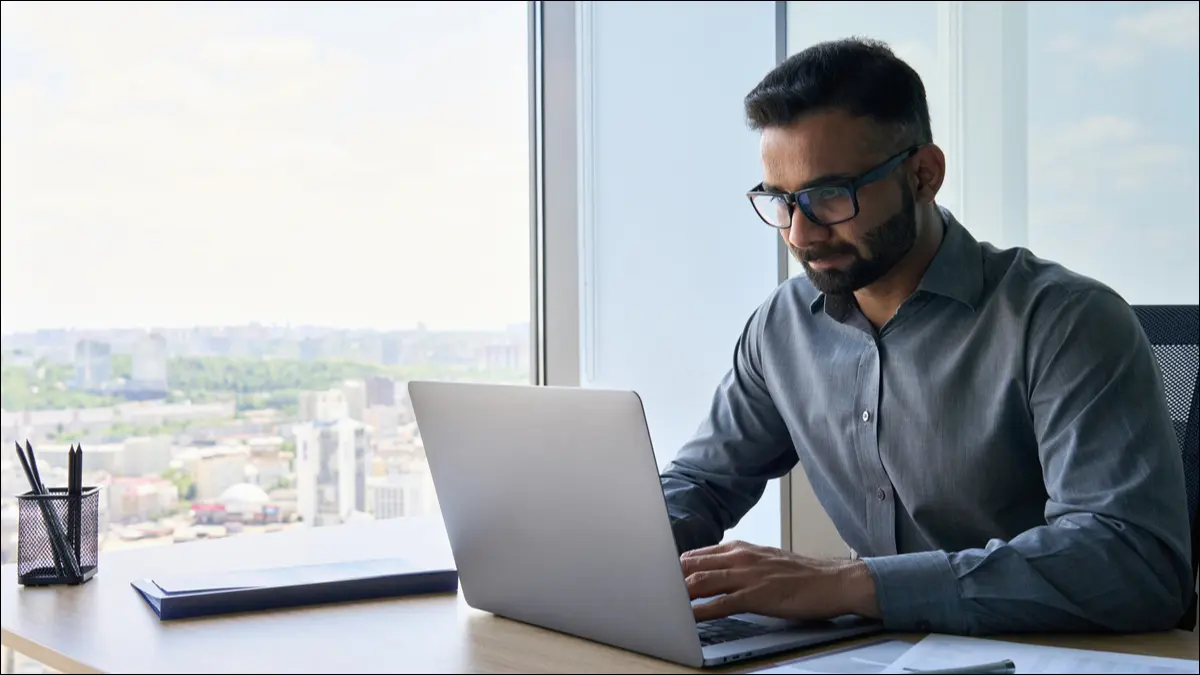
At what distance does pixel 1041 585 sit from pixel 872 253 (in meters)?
0.48

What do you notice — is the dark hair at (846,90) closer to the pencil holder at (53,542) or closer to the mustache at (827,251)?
the mustache at (827,251)

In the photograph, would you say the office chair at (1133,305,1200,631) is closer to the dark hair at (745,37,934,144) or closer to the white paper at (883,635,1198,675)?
the dark hair at (745,37,934,144)

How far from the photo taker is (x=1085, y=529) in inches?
47.4

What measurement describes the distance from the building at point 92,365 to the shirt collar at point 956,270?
5.68 ft

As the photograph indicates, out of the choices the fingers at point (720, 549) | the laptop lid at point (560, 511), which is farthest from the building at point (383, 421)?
the fingers at point (720, 549)

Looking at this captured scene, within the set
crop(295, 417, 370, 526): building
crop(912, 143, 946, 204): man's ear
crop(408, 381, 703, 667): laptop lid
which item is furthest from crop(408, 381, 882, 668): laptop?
crop(295, 417, 370, 526): building

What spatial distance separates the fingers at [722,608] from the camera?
3.77 feet

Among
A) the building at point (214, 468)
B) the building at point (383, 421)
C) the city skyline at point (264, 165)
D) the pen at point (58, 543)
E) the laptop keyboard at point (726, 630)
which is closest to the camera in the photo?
the laptop keyboard at point (726, 630)

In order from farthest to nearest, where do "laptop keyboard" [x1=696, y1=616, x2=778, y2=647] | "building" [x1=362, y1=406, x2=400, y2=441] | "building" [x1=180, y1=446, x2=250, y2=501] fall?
1. "building" [x1=362, y1=406, x2=400, y2=441]
2. "building" [x1=180, y1=446, x2=250, y2=501]
3. "laptop keyboard" [x1=696, y1=616, x2=778, y2=647]

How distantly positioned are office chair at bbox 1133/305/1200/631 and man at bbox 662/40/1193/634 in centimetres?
19

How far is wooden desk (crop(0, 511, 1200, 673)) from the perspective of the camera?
1048 millimetres

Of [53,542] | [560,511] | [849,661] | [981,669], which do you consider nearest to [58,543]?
[53,542]

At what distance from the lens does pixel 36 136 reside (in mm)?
2420

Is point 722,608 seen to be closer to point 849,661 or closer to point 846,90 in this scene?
point 849,661
